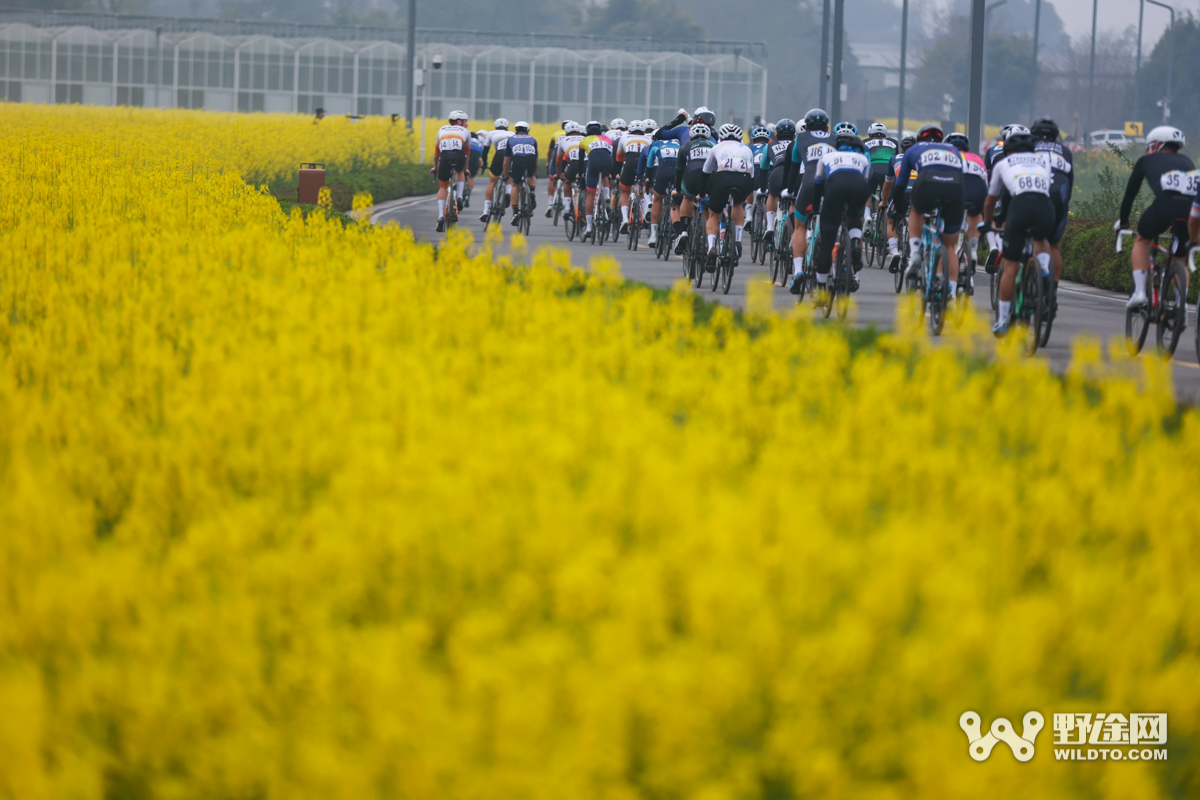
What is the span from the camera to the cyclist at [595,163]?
2670 cm

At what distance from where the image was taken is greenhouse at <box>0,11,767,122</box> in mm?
84750

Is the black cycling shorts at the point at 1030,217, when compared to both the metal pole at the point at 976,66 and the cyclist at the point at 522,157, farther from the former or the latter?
the cyclist at the point at 522,157

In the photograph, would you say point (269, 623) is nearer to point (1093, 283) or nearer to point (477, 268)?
point (477, 268)

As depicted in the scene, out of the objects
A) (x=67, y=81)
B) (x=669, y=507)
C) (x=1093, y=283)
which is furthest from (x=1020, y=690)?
(x=67, y=81)

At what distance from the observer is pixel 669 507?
14.0ft

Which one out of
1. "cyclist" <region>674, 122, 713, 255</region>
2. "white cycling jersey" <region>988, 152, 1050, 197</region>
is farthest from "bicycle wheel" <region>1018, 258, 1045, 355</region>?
"cyclist" <region>674, 122, 713, 255</region>

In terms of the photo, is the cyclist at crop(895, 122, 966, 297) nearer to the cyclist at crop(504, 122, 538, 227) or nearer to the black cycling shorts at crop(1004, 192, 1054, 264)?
the black cycling shorts at crop(1004, 192, 1054, 264)

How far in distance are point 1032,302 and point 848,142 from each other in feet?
10.00

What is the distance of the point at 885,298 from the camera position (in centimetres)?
1841

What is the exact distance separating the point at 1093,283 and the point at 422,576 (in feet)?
62.6

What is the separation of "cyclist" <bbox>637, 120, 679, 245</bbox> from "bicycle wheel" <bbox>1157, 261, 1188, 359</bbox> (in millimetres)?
9573

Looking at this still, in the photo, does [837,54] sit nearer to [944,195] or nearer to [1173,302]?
[944,195]

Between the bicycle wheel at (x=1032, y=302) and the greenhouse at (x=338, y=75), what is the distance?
7244 centimetres

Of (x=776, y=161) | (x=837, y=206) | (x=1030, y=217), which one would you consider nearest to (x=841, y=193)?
(x=837, y=206)
